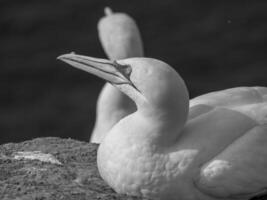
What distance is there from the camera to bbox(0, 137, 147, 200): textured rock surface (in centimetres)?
640

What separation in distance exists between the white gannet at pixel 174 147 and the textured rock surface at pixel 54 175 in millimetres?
202

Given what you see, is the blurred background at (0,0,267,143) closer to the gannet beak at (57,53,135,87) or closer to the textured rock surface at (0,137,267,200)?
the textured rock surface at (0,137,267,200)

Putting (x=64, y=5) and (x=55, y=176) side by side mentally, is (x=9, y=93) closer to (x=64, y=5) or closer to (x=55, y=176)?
(x=64, y=5)

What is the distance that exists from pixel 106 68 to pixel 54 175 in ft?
2.72

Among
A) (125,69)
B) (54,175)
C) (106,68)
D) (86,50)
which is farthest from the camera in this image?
(86,50)

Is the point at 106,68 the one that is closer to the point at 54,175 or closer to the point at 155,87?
the point at 155,87

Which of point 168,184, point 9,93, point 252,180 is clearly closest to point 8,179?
point 168,184

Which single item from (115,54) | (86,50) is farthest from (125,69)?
(86,50)

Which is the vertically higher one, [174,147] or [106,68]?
[106,68]

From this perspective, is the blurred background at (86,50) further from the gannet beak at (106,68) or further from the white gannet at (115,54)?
the gannet beak at (106,68)

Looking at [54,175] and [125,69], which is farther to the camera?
[54,175]

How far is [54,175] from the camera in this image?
6.80 meters

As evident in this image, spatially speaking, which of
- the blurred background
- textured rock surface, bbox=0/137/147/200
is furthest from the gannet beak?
the blurred background

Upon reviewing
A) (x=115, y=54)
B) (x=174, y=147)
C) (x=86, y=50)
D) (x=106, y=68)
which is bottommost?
(x=86, y=50)
